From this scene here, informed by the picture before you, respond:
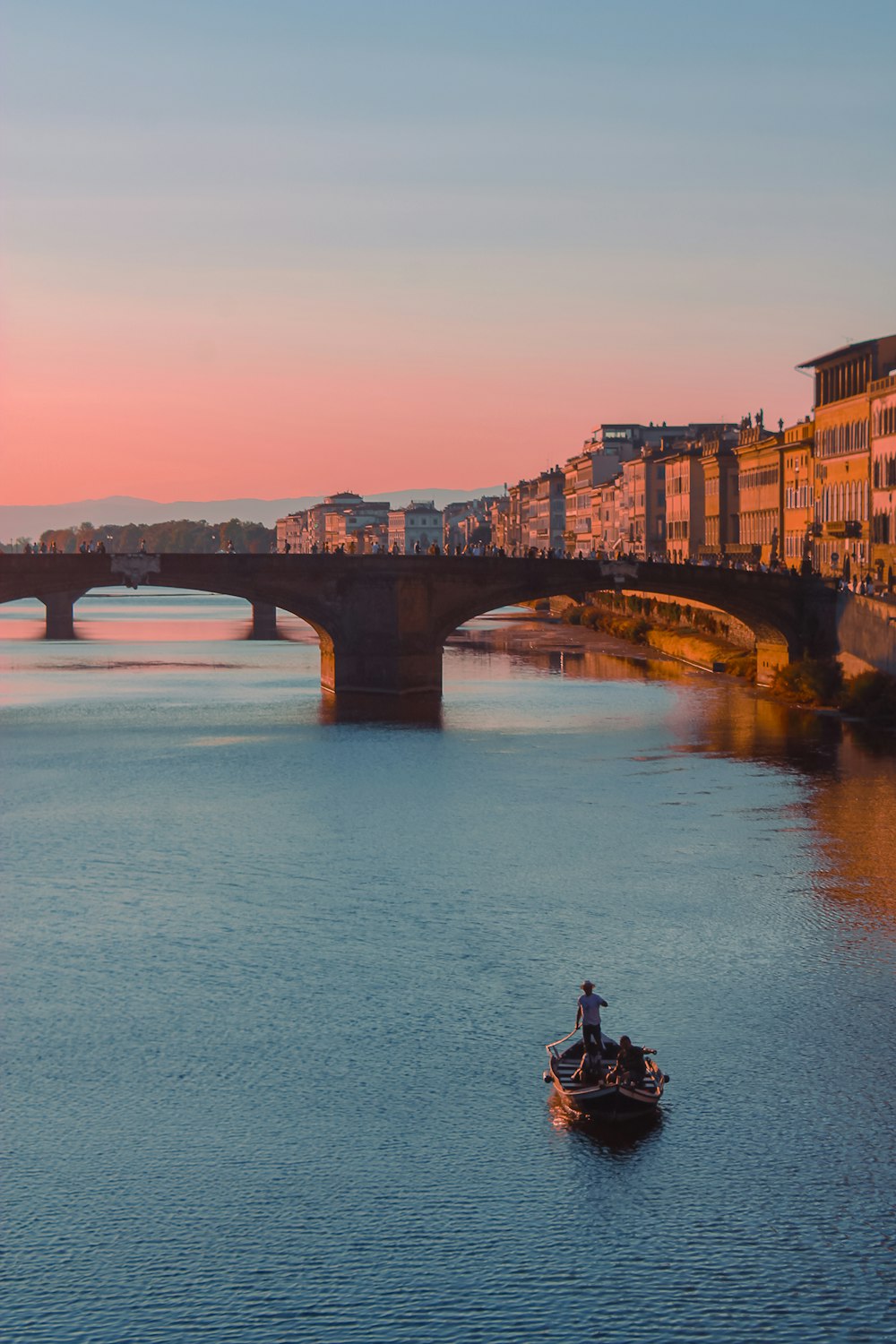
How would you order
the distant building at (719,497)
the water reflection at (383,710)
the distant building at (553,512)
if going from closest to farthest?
1. the water reflection at (383,710)
2. the distant building at (719,497)
3. the distant building at (553,512)

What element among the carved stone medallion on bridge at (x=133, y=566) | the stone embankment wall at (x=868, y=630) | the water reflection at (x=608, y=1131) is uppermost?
the carved stone medallion on bridge at (x=133, y=566)

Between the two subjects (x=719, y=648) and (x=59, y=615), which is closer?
(x=719, y=648)

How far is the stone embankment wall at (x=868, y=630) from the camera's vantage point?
64.9 meters

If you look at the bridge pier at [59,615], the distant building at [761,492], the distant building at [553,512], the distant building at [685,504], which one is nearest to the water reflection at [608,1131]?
the distant building at [761,492]

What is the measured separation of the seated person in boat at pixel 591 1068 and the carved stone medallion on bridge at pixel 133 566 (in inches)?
2021

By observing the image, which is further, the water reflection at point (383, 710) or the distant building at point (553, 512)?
the distant building at point (553, 512)

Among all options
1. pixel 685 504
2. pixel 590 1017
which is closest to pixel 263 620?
pixel 685 504

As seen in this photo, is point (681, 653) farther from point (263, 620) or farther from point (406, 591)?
point (263, 620)

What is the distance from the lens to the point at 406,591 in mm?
77625

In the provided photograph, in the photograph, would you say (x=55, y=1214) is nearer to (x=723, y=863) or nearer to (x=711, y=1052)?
(x=711, y=1052)

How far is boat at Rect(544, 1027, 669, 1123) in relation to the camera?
2488 centimetres

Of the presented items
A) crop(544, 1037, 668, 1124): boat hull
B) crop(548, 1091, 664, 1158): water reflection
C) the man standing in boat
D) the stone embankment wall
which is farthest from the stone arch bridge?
crop(548, 1091, 664, 1158): water reflection

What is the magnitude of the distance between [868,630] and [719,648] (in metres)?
24.0

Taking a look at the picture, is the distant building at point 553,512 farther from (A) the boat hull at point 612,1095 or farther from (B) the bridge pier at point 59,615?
(A) the boat hull at point 612,1095
